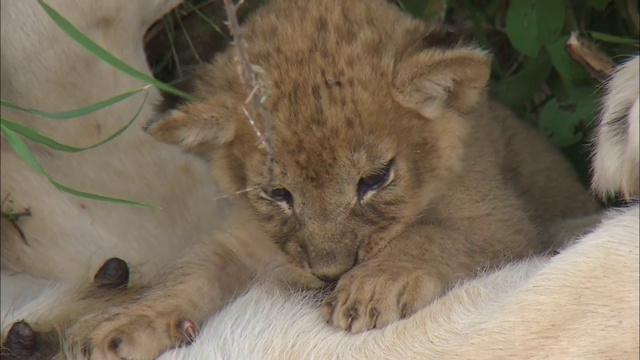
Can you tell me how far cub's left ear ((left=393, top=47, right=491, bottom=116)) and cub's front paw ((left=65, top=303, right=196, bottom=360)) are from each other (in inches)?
28.7

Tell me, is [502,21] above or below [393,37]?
below

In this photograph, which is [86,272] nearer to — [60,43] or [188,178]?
[188,178]

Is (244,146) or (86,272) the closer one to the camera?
(244,146)

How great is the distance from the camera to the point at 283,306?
2.65 meters

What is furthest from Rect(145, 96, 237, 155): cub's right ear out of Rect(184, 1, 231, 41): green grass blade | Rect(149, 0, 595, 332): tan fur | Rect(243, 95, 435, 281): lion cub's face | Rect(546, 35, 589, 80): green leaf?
Rect(546, 35, 589, 80): green leaf

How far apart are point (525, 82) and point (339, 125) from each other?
102cm

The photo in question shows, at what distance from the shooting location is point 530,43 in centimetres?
296

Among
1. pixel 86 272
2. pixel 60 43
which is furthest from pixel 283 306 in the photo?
pixel 60 43

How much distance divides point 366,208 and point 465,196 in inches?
14.4

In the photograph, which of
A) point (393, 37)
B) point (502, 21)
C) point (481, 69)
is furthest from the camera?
point (502, 21)

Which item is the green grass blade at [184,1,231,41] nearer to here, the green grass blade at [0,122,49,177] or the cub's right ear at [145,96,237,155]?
the cub's right ear at [145,96,237,155]

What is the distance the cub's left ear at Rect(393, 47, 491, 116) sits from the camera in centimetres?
242

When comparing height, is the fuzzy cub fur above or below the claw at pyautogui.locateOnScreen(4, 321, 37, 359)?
above

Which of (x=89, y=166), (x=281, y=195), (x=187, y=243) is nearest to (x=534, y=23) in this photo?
(x=281, y=195)
